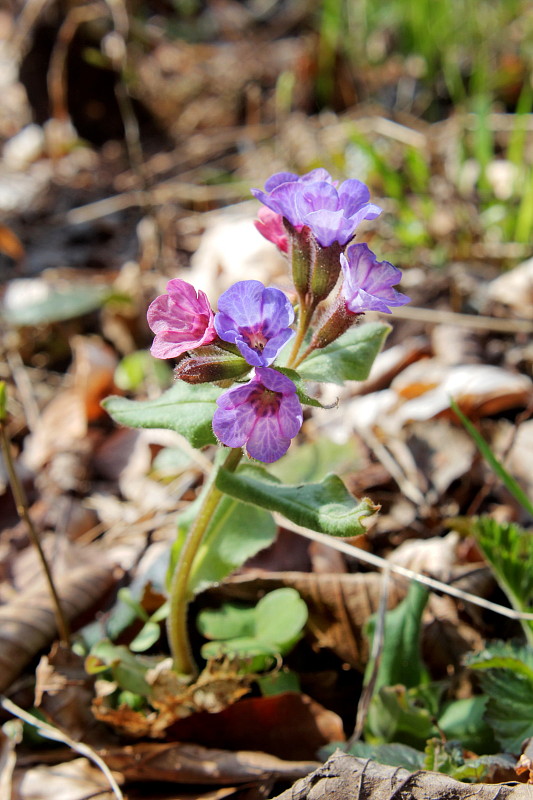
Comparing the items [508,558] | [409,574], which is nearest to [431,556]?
[409,574]

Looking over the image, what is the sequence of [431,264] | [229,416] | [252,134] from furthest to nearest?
1. [252,134]
2. [431,264]
3. [229,416]

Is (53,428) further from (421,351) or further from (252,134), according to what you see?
(252,134)

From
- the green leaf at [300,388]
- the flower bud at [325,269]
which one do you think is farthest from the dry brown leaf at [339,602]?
the flower bud at [325,269]

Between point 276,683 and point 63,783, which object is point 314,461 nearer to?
point 276,683

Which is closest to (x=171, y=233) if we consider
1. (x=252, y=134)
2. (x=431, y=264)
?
(x=252, y=134)

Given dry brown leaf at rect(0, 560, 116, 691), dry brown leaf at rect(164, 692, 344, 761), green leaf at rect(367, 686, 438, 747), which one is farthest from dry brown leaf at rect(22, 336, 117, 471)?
green leaf at rect(367, 686, 438, 747)

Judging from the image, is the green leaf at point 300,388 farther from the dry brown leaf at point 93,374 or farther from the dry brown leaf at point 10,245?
the dry brown leaf at point 10,245
